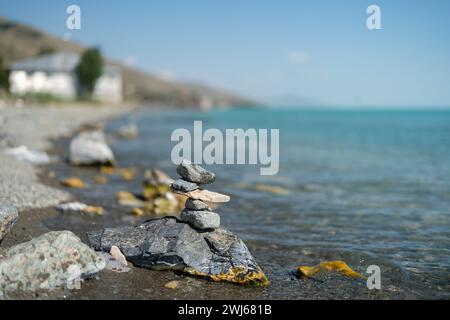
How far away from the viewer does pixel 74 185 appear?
53.3 feet

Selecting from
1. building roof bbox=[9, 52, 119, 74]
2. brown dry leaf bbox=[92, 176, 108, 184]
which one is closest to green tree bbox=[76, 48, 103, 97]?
building roof bbox=[9, 52, 119, 74]

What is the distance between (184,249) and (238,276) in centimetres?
109

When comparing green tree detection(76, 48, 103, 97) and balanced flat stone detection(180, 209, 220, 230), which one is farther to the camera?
green tree detection(76, 48, 103, 97)

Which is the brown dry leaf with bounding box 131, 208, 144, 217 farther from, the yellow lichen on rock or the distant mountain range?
the distant mountain range

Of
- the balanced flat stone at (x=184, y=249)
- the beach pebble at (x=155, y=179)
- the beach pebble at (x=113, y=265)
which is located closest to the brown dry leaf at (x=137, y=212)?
the beach pebble at (x=155, y=179)

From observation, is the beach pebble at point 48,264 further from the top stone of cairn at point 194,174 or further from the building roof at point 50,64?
the building roof at point 50,64

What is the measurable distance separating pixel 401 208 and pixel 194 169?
8.89 m

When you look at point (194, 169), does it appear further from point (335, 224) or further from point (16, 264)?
point (335, 224)

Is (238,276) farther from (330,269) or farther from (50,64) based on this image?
(50,64)

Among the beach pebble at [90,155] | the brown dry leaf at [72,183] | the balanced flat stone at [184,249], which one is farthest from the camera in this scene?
the beach pebble at [90,155]

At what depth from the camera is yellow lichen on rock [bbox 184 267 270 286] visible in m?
8.20

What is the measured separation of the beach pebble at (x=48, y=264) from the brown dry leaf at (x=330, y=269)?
3.73 metres

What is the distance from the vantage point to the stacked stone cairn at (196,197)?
8.95 metres
